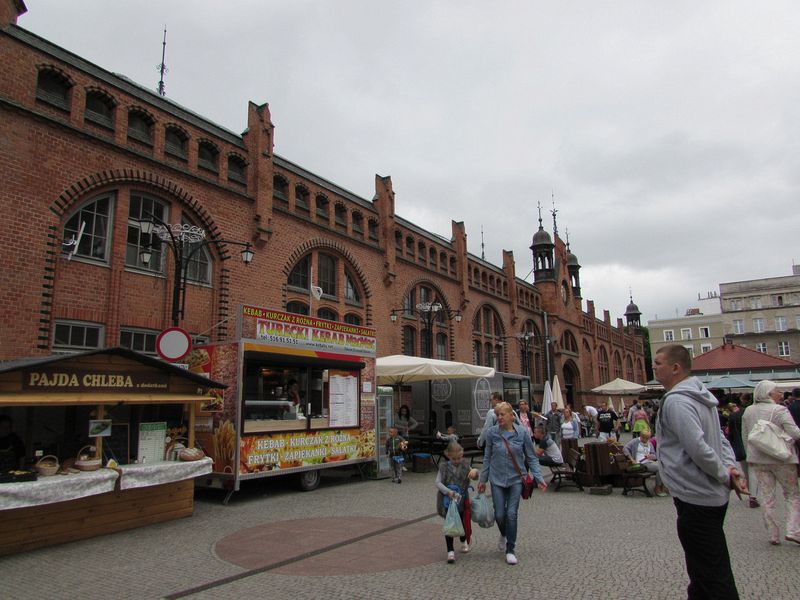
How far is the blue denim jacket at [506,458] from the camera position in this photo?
267 inches

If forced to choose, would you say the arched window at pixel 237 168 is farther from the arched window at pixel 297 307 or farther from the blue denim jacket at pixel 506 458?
the blue denim jacket at pixel 506 458

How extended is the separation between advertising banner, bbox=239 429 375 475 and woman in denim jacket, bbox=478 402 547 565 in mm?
5636

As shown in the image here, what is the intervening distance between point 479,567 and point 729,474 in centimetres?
331

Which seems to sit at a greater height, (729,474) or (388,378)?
(388,378)

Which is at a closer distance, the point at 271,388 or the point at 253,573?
the point at 253,573

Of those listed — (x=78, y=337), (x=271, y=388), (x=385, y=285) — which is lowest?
(x=271, y=388)

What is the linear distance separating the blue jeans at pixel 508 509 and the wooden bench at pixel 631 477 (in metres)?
5.49

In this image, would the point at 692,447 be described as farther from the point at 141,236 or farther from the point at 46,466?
the point at 141,236

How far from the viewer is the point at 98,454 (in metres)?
8.48

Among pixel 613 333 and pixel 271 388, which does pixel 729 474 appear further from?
pixel 613 333

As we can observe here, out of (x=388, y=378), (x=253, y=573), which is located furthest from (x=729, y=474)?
(x=388, y=378)

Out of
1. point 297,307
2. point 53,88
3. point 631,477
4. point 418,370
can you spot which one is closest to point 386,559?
point 631,477

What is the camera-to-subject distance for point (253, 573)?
20.9 feet

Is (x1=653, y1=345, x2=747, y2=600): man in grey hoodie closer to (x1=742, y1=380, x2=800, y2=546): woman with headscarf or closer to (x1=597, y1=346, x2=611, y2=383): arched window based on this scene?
(x1=742, y1=380, x2=800, y2=546): woman with headscarf
